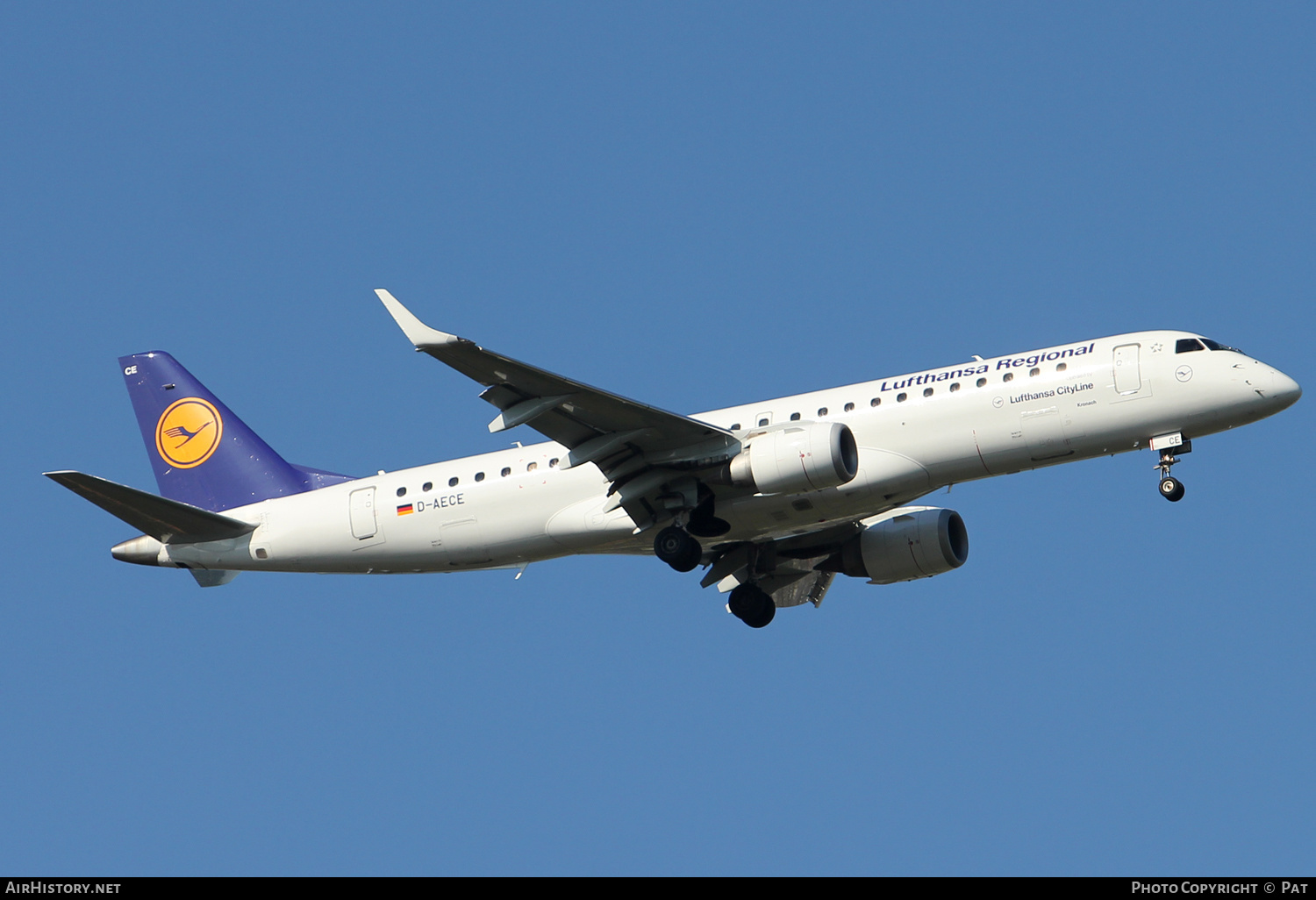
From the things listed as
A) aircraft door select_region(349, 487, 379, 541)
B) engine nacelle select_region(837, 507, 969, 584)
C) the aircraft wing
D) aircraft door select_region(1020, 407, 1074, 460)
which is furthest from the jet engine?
aircraft door select_region(349, 487, 379, 541)

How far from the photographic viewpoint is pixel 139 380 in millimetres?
36406

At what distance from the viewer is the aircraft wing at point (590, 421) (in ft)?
89.4

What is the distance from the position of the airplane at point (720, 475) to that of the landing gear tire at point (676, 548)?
0.04 m

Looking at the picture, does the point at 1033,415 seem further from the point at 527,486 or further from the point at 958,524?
the point at 527,486

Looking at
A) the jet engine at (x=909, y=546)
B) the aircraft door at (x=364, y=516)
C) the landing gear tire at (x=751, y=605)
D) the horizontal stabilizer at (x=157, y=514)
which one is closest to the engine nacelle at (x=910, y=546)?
the jet engine at (x=909, y=546)

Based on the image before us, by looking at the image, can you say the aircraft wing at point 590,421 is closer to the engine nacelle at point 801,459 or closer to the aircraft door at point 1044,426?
the engine nacelle at point 801,459

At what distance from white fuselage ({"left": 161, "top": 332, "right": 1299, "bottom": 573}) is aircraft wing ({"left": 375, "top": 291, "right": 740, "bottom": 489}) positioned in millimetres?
1023

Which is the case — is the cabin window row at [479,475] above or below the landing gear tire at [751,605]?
above

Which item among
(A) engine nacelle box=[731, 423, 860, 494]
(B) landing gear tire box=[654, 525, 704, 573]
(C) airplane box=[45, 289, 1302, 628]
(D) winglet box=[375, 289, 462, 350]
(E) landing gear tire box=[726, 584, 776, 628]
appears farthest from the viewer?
(E) landing gear tire box=[726, 584, 776, 628]

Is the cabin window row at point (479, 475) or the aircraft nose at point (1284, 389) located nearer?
the aircraft nose at point (1284, 389)

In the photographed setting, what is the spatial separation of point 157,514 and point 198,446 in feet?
12.6

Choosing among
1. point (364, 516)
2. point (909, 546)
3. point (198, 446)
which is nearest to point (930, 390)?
point (909, 546)

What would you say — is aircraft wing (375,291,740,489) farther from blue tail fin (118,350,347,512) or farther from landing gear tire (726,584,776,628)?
blue tail fin (118,350,347,512)

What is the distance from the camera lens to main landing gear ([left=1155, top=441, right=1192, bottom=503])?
28.4 meters
